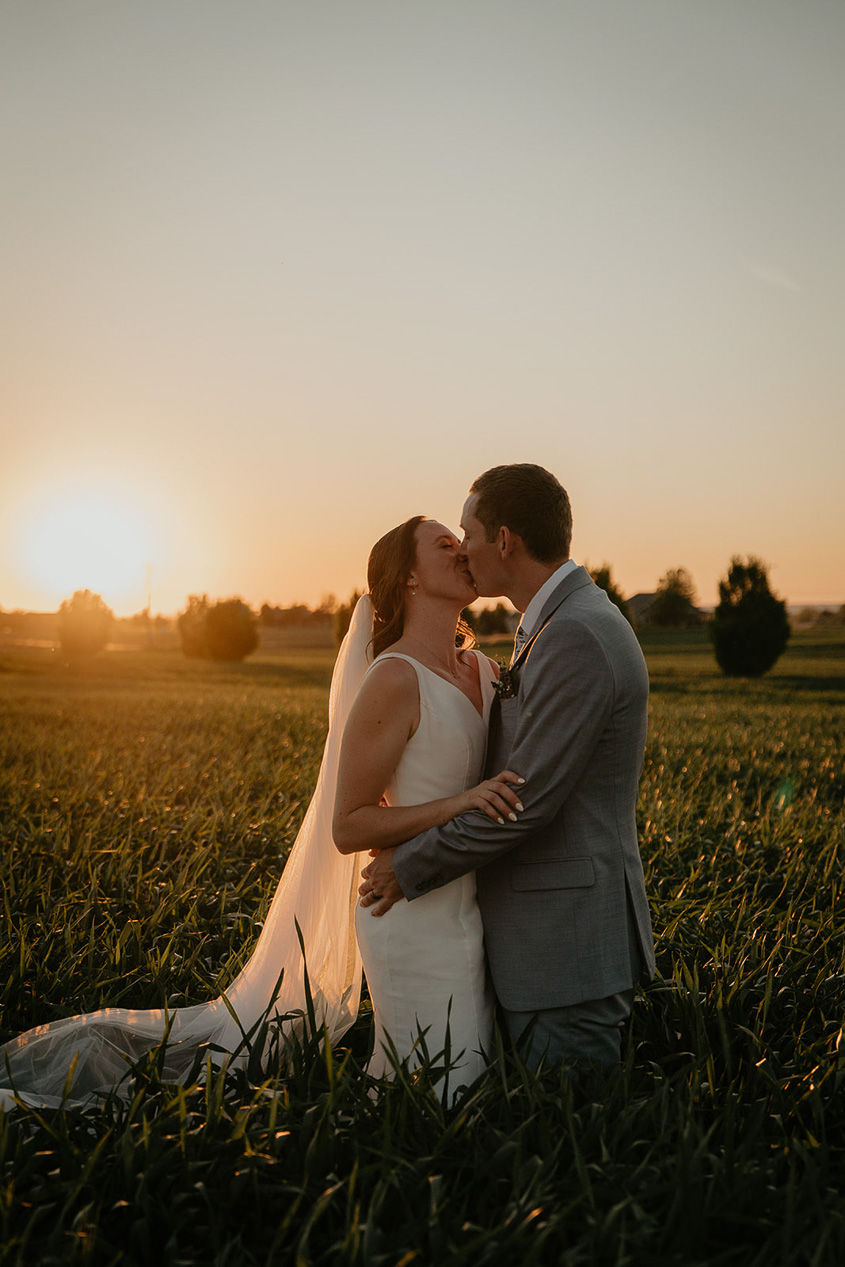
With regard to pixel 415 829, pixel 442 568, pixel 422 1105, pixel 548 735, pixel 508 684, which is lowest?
pixel 422 1105

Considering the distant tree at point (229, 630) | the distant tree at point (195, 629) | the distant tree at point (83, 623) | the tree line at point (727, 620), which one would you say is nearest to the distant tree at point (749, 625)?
the tree line at point (727, 620)

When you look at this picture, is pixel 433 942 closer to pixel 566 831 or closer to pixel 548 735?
pixel 566 831

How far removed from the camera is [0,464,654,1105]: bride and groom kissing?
2.82m

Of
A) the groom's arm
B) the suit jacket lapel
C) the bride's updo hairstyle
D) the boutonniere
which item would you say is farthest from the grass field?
the bride's updo hairstyle

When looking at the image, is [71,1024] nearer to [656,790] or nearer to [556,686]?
[556,686]

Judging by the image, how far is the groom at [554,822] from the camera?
278 cm

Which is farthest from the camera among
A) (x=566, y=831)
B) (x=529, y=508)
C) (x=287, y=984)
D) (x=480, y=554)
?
(x=287, y=984)

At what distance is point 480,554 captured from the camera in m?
3.17

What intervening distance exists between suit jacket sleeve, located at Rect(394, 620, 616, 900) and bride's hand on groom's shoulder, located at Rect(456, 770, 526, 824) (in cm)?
2

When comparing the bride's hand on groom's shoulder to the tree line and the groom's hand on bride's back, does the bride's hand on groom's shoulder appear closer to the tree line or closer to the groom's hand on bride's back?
the groom's hand on bride's back

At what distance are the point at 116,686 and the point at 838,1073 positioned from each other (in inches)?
1274

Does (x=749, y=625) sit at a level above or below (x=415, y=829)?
above

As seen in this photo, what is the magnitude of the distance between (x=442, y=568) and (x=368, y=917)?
55.9 inches

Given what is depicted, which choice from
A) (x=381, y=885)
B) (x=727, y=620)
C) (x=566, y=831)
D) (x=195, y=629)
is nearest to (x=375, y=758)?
(x=381, y=885)
